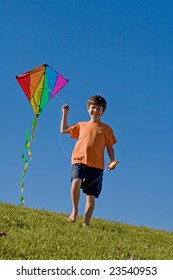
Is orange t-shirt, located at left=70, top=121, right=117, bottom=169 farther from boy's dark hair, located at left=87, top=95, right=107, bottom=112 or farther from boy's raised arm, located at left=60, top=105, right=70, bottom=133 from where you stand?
boy's dark hair, located at left=87, top=95, right=107, bottom=112

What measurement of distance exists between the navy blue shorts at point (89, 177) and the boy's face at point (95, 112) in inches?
38.5

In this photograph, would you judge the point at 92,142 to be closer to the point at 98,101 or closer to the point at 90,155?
the point at 90,155

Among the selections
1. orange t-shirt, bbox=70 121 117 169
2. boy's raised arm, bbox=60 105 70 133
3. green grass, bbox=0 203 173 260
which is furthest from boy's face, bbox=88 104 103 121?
green grass, bbox=0 203 173 260

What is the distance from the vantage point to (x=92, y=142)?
9656 mm

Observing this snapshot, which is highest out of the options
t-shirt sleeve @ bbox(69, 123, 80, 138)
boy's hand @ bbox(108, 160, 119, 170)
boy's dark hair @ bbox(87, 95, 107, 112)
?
boy's dark hair @ bbox(87, 95, 107, 112)

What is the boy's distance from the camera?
9508 millimetres

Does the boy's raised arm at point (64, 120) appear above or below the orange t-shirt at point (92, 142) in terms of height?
above

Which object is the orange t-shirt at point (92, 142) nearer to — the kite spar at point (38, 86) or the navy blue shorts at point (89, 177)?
the navy blue shorts at point (89, 177)

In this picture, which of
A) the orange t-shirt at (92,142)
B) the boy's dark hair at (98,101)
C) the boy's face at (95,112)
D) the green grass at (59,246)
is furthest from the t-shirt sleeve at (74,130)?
the green grass at (59,246)

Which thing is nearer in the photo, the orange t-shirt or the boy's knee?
the boy's knee

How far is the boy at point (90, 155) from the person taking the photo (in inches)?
374
